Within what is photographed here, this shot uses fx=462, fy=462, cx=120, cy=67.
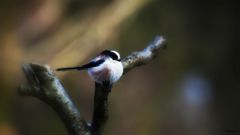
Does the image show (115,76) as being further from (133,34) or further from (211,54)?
(211,54)

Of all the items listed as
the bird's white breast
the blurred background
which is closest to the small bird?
the bird's white breast

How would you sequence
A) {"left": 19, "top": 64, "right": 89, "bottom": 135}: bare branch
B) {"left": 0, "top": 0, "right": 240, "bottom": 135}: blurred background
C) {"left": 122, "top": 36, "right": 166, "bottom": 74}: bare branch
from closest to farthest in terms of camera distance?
{"left": 19, "top": 64, "right": 89, "bottom": 135}: bare branch
{"left": 122, "top": 36, "right": 166, "bottom": 74}: bare branch
{"left": 0, "top": 0, "right": 240, "bottom": 135}: blurred background

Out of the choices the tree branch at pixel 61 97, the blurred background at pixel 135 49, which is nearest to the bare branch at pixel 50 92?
the tree branch at pixel 61 97

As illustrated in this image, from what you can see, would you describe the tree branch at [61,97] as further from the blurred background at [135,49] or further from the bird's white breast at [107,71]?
the blurred background at [135,49]

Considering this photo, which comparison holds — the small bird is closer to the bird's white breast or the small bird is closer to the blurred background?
the bird's white breast

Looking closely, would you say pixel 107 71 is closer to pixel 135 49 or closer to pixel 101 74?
pixel 101 74

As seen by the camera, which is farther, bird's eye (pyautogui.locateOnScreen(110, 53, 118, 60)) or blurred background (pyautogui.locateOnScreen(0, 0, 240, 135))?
blurred background (pyautogui.locateOnScreen(0, 0, 240, 135))

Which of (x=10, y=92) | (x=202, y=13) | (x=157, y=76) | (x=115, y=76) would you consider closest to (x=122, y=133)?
(x=157, y=76)

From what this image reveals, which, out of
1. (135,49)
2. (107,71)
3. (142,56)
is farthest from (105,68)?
(135,49)
